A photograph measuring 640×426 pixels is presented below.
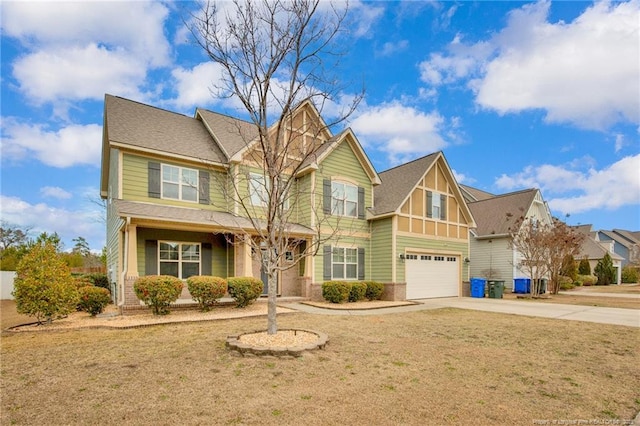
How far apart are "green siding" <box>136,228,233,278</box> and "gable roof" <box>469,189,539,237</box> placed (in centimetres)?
1810

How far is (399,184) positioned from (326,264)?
6.25 metres

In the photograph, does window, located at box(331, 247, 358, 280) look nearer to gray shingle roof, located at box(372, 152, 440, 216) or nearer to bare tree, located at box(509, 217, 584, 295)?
gray shingle roof, located at box(372, 152, 440, 216)

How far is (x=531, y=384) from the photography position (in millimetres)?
5211

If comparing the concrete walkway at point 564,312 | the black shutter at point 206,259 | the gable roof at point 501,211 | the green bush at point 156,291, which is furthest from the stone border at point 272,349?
the gable roof at point 501,211

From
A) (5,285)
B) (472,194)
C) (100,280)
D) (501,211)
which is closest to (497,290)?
(501,211)

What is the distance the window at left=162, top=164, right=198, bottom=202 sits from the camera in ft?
47.2

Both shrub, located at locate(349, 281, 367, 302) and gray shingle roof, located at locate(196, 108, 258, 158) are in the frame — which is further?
gray shingle roof, located at locate(196, 108, 258, 158)

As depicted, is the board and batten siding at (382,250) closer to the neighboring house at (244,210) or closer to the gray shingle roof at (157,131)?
the neighboring house at (244,210)

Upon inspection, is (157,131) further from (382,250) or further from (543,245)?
(543,245)

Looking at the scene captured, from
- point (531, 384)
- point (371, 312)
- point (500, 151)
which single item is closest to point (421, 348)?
point (531, 384)

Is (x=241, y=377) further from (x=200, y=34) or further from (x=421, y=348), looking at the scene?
(x=200, y=34)

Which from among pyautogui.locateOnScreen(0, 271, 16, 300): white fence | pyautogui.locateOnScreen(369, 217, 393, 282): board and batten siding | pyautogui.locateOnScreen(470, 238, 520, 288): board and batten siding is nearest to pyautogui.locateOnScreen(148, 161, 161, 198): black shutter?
pyautogui.locateOnScreen(369, 217, 393, 282): board and batten siding

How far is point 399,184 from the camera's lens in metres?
19.0

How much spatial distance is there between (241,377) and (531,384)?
4.31 meters
